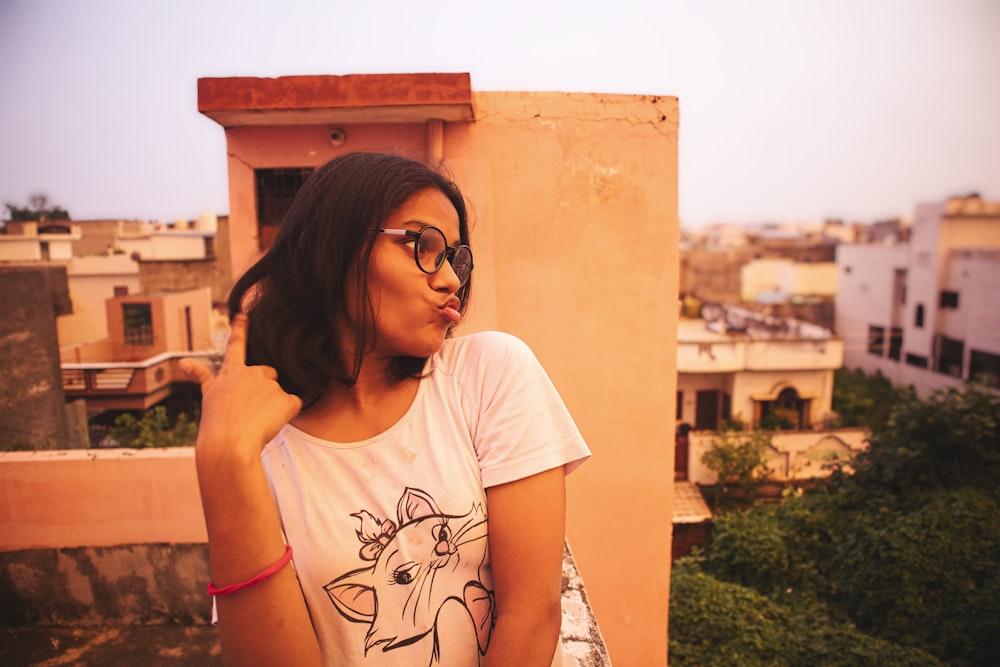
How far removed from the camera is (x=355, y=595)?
985 mm

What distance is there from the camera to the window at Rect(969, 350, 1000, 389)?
1653 cm

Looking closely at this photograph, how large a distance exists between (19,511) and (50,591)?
15.0 inches

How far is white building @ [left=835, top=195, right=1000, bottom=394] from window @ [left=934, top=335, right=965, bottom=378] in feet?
0.09

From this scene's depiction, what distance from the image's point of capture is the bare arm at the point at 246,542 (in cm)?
91

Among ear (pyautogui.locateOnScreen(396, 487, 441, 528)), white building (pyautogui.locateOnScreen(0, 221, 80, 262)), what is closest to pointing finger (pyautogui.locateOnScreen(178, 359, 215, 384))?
ear (pyautogui.locateOnScreen(396, 487, 441, 528))

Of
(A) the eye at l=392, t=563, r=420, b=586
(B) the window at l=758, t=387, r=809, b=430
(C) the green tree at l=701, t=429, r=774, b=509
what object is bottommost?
(C) the green tree at l=701, t=429, r=774, b=509

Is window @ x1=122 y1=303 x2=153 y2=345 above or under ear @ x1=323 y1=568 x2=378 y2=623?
under

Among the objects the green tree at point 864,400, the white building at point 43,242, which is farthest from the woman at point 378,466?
the green tree at point 864,400

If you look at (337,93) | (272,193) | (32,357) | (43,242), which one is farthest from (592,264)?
(43,242)

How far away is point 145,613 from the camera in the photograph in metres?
2.52

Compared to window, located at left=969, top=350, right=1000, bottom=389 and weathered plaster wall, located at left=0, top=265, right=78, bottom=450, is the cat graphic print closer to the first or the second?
weathered plaster wall, located at left=0, top=265, right=78, bottom=450

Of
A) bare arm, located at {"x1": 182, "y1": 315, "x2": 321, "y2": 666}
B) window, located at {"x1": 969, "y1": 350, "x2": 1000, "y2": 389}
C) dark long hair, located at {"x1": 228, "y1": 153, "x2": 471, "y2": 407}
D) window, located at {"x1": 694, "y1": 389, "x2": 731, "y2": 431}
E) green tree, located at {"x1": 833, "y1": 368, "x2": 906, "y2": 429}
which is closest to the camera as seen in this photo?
bare arm, located at {"x1": 182, "y1": 315, "x2": 321, "y2": 666}

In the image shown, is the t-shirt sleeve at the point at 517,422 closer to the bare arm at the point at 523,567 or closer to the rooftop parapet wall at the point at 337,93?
the bare arm at the point at 523,567

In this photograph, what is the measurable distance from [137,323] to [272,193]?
12.8 m
